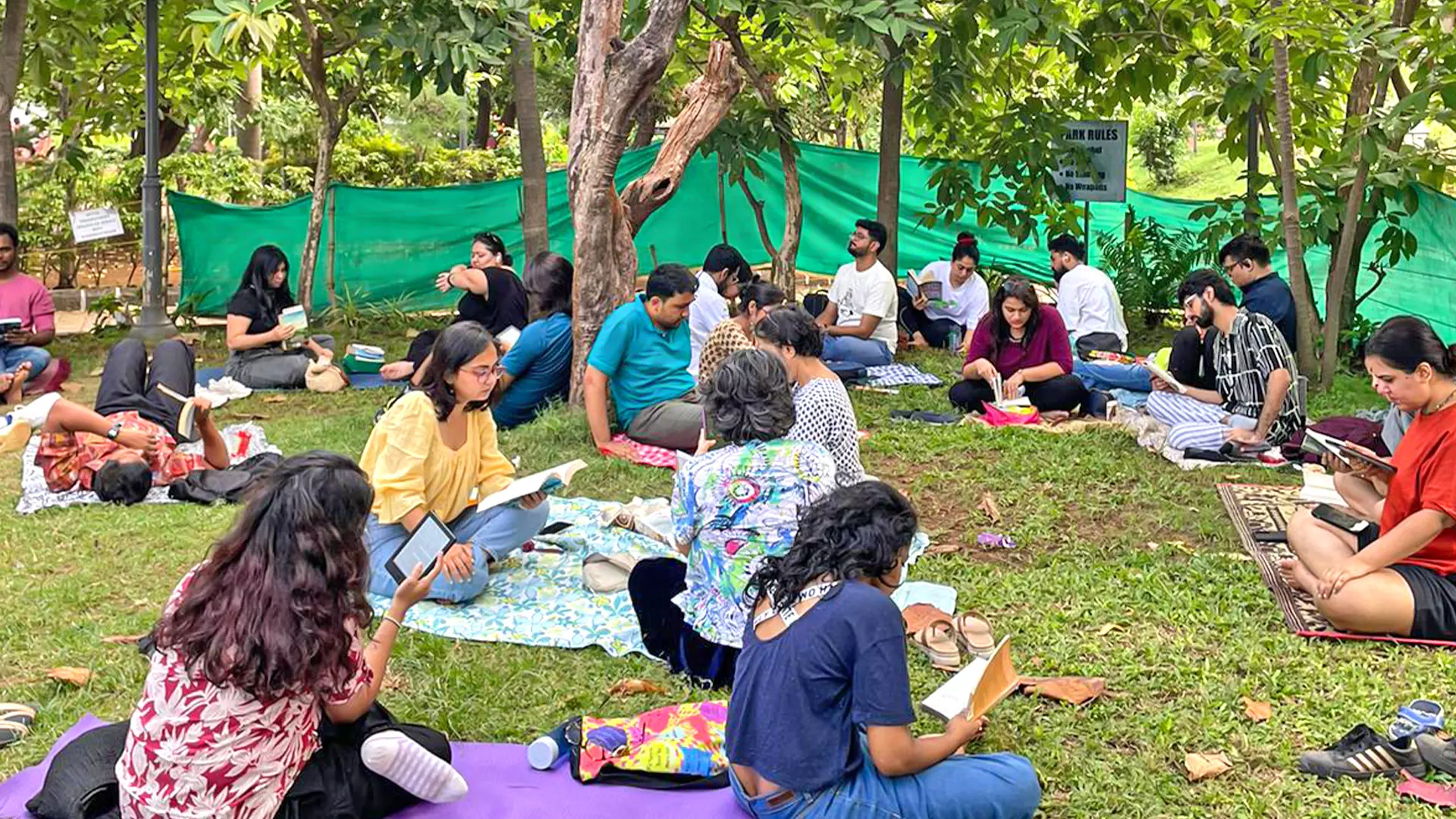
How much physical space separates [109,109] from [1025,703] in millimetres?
10857

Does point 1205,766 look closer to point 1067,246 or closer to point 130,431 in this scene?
point 130,431

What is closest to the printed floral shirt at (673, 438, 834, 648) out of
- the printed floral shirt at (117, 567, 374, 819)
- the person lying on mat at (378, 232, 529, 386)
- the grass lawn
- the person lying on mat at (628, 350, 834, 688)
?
the person lying on mat at (628, 350, 834, 688)

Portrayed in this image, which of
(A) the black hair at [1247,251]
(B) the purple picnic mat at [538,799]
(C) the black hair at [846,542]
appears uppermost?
(A) the black hair at [1247,251]

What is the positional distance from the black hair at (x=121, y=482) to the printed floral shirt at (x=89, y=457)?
69mm

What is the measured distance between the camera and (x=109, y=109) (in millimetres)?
12531

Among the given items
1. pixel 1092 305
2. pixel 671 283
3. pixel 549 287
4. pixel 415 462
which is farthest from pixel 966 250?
pixel 415 462

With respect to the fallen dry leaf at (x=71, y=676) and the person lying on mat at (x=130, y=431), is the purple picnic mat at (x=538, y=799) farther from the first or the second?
the person lying on mat at (x=130, y=431)

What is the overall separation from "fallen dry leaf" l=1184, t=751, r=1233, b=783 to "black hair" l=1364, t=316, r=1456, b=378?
1499mm

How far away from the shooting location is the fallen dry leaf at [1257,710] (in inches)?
172

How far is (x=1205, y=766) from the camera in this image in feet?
13.3

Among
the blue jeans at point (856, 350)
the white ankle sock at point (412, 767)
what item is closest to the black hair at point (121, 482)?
the white ankle sock at point (412, 767)

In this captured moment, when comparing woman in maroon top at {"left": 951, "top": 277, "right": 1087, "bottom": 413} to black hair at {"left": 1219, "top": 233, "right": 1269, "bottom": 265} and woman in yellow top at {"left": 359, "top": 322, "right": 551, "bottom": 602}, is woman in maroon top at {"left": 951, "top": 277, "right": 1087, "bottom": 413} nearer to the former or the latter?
black hair at {"left": 1219, "top": 233, "right": 1269, "bottom": 265}

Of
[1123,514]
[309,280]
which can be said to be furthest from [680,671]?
[309,280]

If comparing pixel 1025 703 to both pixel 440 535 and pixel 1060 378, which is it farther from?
pixel 1060 378
